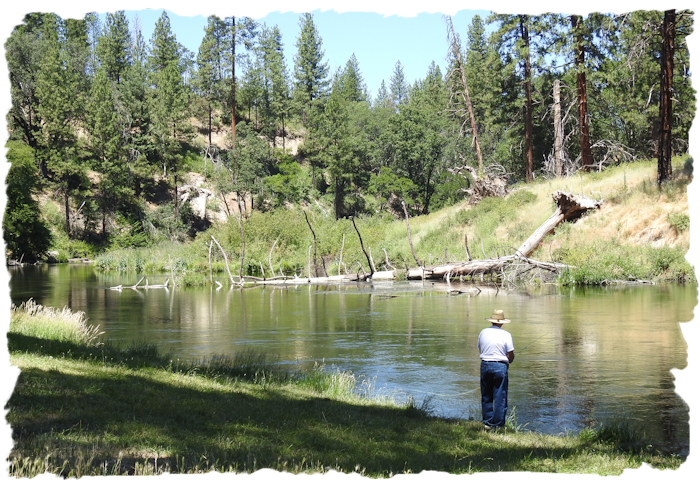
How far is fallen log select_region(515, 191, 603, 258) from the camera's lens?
1448 inches

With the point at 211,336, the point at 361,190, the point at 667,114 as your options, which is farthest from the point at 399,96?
the point at 211,336

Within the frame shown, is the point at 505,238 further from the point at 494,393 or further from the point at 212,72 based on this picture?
the point at 212,72

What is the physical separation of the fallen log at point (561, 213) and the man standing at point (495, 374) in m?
27.8

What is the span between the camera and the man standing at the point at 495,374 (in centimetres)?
968

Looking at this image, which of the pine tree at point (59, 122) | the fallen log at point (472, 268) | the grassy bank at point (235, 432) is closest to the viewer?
the grassy bank at point (235, 432)

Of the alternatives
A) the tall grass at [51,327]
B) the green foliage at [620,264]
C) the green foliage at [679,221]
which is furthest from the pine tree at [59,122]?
the green foliage at [679,221]

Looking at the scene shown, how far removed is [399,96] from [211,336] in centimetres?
10488

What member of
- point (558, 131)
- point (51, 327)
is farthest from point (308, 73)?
point (51, 327)

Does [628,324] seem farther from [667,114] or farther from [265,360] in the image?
[265,360]

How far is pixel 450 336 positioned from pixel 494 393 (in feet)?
33.8

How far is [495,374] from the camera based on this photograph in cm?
984

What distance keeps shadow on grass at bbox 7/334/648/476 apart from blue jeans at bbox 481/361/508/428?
12.0 inches

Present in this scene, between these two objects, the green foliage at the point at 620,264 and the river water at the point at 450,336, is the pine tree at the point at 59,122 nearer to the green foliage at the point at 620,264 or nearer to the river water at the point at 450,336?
the river water at the point at 450,336

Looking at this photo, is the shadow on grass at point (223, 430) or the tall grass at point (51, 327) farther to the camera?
the tall grass at point (51, 327)
